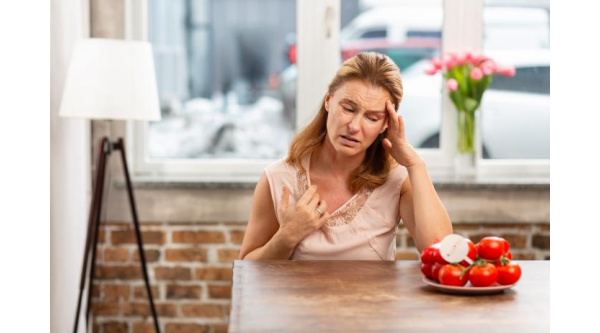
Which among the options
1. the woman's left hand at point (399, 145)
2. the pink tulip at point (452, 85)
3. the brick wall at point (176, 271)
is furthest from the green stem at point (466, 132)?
the woman's left hand at point (399, 145)

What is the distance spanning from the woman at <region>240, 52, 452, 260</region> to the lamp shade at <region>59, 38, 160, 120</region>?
0.81m

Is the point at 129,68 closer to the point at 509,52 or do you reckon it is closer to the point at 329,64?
the point at 329,64

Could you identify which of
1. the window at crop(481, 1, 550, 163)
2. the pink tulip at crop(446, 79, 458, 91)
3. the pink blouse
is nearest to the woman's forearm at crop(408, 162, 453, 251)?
the pink blouse

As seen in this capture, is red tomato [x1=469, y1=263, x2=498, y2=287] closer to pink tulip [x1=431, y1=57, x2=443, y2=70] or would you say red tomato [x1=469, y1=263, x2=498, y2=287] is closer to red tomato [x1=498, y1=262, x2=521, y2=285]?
red tomato [x1=498, y1=262, x2=521, y2=285]

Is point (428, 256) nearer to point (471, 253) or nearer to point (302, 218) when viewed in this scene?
point (471, 253)

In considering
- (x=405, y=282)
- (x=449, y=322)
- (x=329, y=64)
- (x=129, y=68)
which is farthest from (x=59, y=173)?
(x=449, y=322)

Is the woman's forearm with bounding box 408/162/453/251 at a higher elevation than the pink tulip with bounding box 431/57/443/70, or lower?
lower

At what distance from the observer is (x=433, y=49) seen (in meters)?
3.76

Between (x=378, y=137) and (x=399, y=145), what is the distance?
0.12 metres

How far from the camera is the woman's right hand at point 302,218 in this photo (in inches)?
89.0

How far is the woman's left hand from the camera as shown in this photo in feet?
7.68

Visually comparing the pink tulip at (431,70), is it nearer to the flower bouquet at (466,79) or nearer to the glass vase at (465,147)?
the flower bouquet at (466,79)

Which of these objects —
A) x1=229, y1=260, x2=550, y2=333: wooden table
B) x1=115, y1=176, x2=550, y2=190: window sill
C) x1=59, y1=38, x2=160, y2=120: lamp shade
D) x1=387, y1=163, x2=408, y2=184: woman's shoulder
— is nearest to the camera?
x1=229, y1=260, x2=550, y2=333: wooden table
